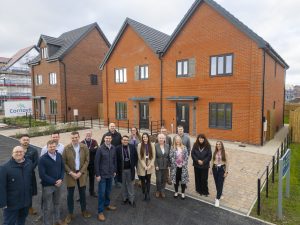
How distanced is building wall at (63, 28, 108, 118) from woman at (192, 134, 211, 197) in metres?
21.3

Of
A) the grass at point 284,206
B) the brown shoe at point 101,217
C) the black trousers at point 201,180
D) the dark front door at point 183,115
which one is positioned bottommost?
the grass at point 284,206

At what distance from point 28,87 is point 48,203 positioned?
2079 inches

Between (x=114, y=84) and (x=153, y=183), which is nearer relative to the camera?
(x=153, y=183)

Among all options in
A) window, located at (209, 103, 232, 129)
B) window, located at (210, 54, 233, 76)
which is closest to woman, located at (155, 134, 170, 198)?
window, located at (209, 103, 232, 129)

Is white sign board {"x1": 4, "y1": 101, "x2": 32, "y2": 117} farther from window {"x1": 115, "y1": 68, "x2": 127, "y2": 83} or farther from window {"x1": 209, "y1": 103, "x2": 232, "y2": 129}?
window {"x1": 209, "y1": 103, "x2": 232, "y2": 129}

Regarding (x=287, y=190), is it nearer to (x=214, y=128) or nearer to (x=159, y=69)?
(x=214, y=128)

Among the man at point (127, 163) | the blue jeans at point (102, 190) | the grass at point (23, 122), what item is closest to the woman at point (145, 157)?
the man at point (127, 163)

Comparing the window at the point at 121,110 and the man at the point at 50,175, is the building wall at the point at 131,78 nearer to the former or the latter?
the window at the point at 121,110

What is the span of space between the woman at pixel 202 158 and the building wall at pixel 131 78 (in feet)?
36.7

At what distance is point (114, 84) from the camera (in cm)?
2042

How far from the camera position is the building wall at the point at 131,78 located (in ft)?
56.5

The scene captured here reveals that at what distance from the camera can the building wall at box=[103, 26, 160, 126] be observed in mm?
17234

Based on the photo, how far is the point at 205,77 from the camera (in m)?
14.2

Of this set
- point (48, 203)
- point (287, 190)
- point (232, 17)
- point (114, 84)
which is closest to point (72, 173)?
point (48, 203)
